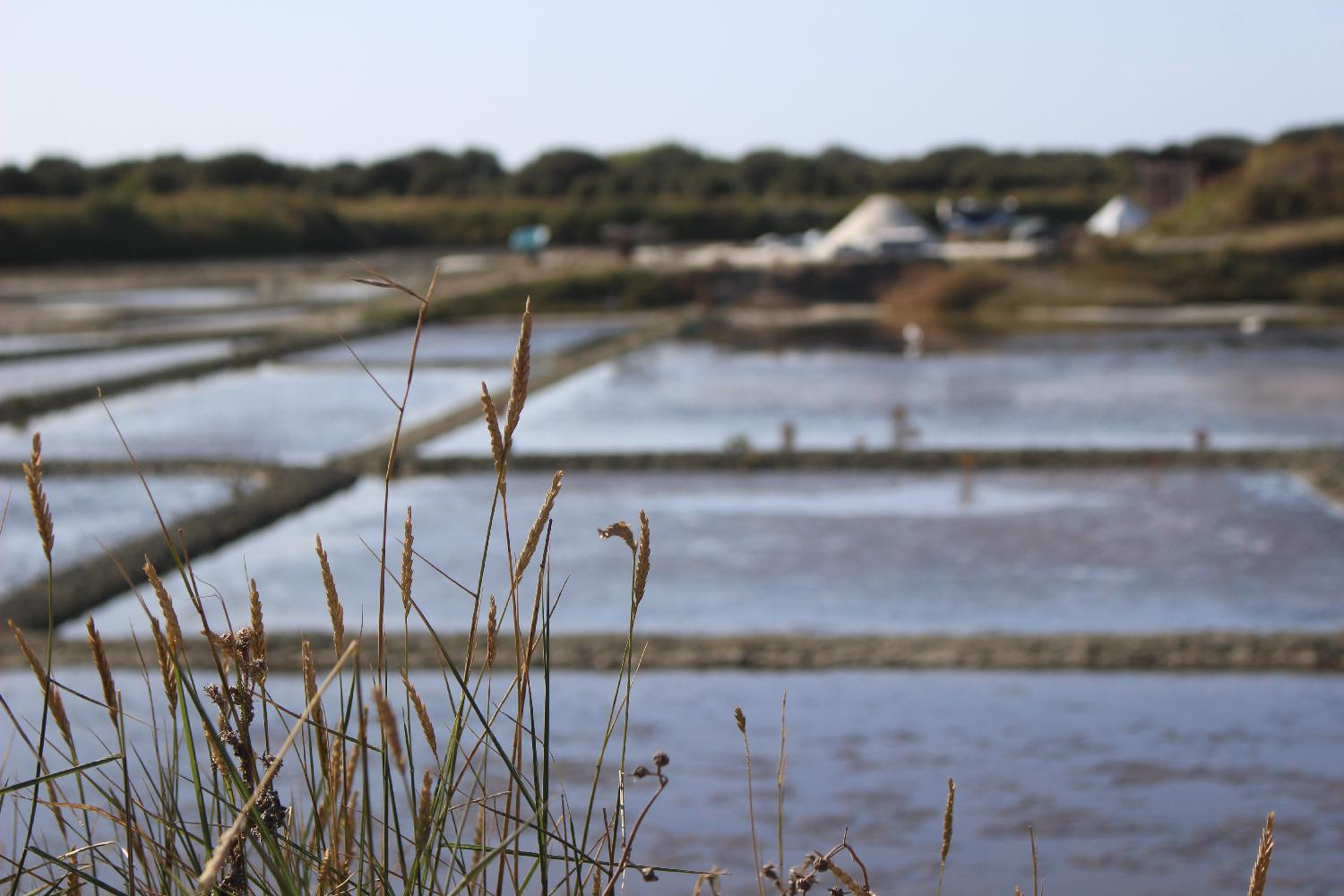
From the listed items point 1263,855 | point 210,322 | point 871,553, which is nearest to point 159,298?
point 210,322

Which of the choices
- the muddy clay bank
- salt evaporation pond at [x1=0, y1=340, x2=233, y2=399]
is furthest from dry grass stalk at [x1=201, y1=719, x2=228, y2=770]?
salt evaporation pond at [x1=0, y1=340, x2=233, y2=399]

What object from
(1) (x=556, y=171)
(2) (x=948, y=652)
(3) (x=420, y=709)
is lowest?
(2) (x=948, y=652)

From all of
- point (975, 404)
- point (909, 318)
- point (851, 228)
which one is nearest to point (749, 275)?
point (909, 318)

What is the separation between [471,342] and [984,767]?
16476mm

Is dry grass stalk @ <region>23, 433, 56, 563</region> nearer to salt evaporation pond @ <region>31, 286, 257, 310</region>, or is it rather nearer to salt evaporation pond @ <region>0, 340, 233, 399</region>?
salt evaporation pond @ <region>0, 340, 233, 399</region>

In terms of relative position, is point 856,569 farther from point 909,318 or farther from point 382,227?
point 382,227

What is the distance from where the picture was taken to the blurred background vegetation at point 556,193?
34.3 meters

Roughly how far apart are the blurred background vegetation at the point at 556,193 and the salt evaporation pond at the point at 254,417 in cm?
1999

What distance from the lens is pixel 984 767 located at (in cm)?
470

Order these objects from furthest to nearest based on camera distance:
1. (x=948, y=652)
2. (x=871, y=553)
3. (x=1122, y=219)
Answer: (x=1122, y=219) < (x=871, y=553) < (x=948, y=652)

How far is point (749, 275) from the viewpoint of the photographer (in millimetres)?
27469

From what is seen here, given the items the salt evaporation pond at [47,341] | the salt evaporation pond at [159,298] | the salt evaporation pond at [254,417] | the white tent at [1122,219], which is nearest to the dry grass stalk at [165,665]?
the salt evaporation pond at [254,417]

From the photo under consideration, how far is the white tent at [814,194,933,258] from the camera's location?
3238cm

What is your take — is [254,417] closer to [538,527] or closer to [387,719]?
[538,527]
